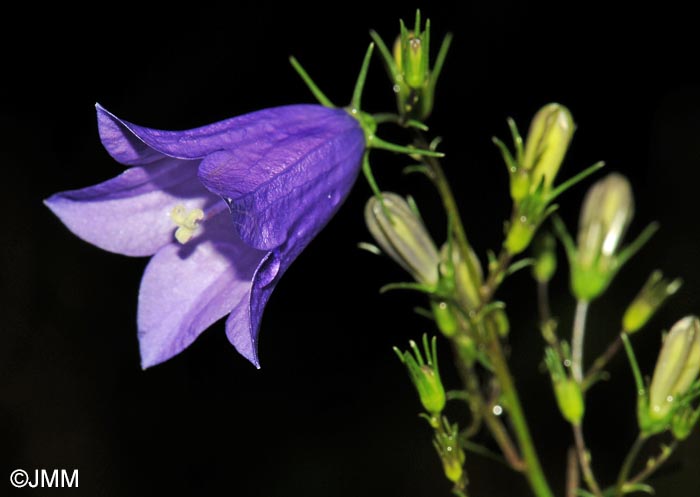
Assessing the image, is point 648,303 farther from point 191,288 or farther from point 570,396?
A: point 191,288

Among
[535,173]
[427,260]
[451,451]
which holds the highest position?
[535,173]

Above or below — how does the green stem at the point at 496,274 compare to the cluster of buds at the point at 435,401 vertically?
above

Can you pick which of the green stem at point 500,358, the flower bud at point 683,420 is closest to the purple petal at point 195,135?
the green stem at point 500,358

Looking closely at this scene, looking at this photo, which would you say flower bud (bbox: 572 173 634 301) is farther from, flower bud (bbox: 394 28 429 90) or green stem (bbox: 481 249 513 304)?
flower bud (bbox: 394 28 429 90)

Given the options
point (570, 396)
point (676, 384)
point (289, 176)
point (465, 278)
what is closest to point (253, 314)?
point (289, 176)

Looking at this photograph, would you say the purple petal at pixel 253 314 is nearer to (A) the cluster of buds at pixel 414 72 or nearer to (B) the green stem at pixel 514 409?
(A) the cluster of buds at pixel 414 72

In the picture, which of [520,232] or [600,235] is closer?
[520,232]

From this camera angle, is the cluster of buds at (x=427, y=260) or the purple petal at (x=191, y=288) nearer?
the purple petal at (x=191, y=288)
